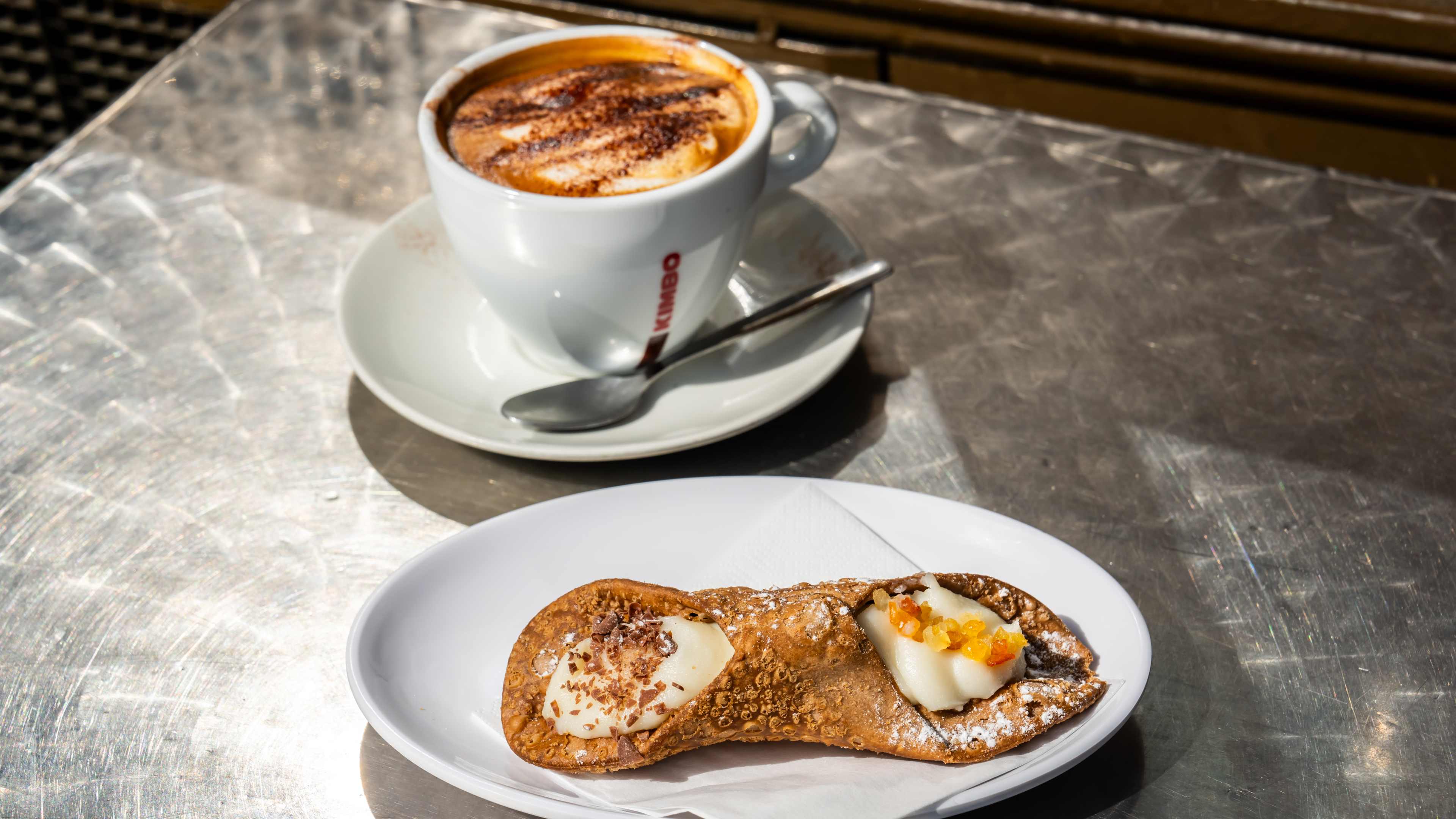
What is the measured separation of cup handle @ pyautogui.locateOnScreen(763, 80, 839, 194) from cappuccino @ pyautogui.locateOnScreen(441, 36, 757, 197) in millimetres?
35

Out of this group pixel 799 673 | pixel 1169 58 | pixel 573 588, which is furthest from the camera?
pixel 1169 58

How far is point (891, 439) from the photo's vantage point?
37.4 inches

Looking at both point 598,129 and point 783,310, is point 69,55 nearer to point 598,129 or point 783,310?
point 598,129

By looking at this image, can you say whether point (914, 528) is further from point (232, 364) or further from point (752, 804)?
point (232, 364)

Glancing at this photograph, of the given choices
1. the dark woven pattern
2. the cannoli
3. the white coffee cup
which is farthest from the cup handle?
the dark woven pattern

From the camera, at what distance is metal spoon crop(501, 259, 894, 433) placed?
0.89 metres

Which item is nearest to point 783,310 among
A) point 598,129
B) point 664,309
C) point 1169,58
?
point 664,309

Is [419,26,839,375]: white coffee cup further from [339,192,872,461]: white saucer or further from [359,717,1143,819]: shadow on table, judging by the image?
[359,717,1143,819]: shadow on table

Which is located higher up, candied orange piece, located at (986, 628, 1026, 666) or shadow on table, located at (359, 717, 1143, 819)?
candied orange piece, located at (986, 628, 1026, 666)

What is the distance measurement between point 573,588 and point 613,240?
0.87ft

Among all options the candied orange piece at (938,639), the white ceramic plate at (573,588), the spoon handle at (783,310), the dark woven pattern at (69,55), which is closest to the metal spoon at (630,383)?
the spoon handle at (783,310)

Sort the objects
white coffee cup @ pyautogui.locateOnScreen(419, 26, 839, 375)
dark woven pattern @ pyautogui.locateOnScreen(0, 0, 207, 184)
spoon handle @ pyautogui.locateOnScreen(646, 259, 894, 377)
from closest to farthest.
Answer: white coffee cup @ pyautogui.locateOnScreen(419, 26, 839, 375), spoon handle @ pyautogui.locateOnScreen(646, 259, 894, 377), dark woven pattern @ pyautogui.locateOnScreen(0, 0, 207, 184)

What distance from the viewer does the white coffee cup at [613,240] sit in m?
0.82

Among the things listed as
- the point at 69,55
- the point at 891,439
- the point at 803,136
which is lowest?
the point at 69,55
